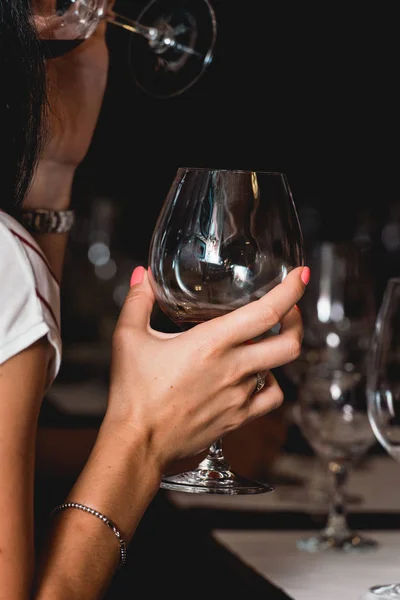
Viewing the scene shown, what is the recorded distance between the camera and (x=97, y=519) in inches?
36.9

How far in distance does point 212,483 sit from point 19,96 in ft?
1.42

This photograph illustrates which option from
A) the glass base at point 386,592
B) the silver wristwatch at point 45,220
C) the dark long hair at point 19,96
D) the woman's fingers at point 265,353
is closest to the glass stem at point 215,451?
the woman's fingers at point 265,353

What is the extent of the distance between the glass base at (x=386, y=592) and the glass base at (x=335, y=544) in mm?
179

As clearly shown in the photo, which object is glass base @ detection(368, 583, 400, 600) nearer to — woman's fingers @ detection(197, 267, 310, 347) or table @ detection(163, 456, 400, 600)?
table @ detection(163, 456, 400, 600)

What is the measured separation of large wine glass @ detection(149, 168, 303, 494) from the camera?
969mm

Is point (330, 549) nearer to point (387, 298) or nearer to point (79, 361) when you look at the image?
point (387, 298)

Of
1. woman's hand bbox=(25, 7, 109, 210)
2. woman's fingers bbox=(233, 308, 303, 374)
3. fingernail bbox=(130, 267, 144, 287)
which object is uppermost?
woman's hand bbox=(25, 7, 109, 210)

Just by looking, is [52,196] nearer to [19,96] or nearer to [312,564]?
[19,96]

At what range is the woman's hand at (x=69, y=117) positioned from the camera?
1372 millimetres

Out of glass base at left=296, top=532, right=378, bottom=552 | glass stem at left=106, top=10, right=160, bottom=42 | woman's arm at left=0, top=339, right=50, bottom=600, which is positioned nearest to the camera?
woman's arm at left=0, top=339, right=50, bottom=600

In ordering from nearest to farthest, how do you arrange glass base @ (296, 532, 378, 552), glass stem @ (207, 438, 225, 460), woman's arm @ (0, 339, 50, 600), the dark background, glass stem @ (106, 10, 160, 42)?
woman's arm @ (0, 339, 50, 600) → glass stem @ (207, 438, 225, 460) → glass base @ (296, 532, 378, 552) → glass stem @ (106, 10, 160, 42) → the dark background

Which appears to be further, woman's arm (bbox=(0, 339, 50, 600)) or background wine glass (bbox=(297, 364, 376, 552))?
background wine glass (bbox=(297, 364, 376, 552))

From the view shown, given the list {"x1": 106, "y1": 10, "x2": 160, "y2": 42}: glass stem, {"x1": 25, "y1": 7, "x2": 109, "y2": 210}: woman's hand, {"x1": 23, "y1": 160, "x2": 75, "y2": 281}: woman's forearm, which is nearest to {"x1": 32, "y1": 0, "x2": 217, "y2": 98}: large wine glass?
{"x1": 106, "y1": 10, "x2": 160, "y2": 42}: glass stem

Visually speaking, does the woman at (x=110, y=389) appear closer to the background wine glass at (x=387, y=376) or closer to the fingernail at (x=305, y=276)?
the fingernail at (x=305, y=276)
